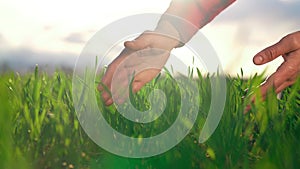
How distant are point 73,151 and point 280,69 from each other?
89 cm

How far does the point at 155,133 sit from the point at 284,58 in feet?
2.28

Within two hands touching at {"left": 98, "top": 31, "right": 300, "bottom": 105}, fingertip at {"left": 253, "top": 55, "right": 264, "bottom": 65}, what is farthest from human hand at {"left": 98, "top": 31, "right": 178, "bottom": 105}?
fingertip at {"left": 253, "top": 55, "right": 264, "bottom": 65}

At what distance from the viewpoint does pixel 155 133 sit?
1.55 meters

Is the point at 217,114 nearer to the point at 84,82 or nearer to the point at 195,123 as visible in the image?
the point at 195,123

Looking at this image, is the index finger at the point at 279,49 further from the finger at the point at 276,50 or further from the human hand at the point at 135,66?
the human hand at the point at 135,66

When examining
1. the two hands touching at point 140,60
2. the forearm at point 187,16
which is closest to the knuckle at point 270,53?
the two hands touching at point 140,60

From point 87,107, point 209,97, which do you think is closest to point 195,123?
point 209,97

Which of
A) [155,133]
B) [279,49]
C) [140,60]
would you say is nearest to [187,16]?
[140,60]

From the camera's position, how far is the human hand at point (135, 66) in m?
1.68

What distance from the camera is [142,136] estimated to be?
1.55 metres

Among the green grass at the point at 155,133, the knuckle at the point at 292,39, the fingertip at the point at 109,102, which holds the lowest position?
the green grass at the point at 155,133

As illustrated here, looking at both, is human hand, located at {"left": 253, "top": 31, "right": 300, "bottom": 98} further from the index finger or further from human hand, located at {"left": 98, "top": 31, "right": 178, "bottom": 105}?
human hand, located at {"left": 98, "top": 31, "right": 178, "bottom": 105}

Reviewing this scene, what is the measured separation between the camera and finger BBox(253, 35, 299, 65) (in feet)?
5.69

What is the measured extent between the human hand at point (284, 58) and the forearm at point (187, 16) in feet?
0.79
